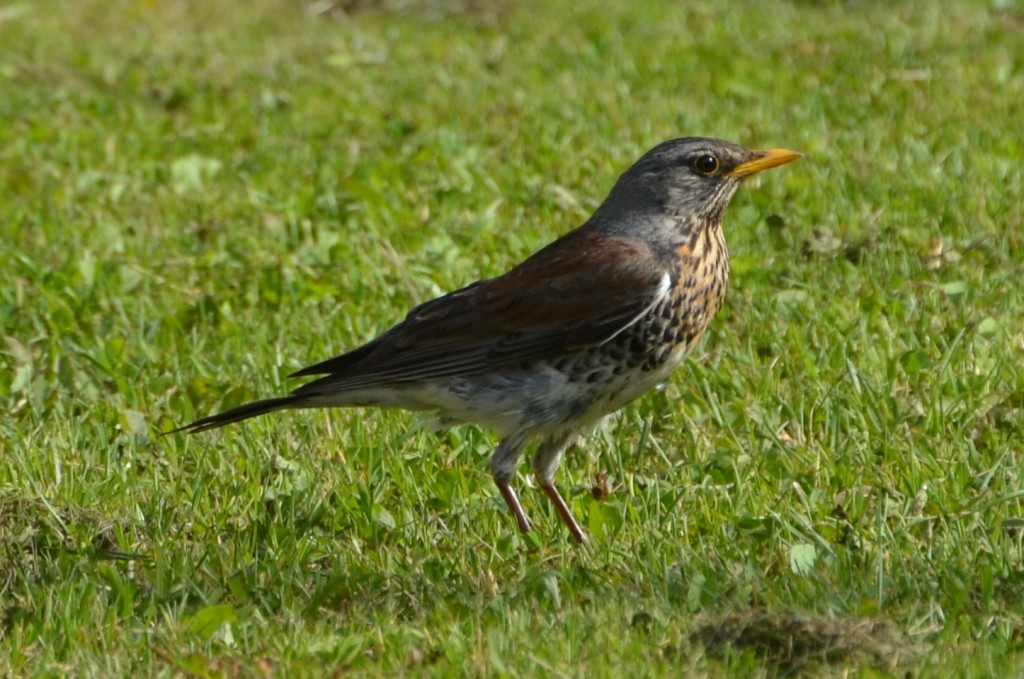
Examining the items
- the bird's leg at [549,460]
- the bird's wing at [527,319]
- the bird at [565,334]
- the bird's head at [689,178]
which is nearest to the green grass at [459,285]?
the bird's leg at [549,460]

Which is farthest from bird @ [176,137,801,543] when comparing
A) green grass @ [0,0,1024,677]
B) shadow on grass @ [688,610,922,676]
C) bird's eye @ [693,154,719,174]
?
shadow on grass @ [688,610,922,676]

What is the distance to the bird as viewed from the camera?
5.83 m

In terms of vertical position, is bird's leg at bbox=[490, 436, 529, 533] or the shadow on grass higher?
the shadow on grass

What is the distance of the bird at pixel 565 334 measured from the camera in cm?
583

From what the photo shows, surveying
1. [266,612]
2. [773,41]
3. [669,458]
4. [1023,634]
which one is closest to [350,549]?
[266,612]

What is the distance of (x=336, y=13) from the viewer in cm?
1303

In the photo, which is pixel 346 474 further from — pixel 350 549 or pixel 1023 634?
pixel 1023 634

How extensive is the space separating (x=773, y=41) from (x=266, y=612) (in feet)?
24.3

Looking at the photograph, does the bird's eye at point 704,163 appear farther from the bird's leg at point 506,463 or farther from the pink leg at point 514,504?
the pink leg at point 514,504

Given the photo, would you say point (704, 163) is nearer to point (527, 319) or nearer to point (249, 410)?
point (527, 319)

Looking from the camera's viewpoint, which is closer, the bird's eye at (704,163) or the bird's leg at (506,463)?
the bird's leg at (506,463)

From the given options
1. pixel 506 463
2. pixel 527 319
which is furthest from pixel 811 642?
pixel 527 319

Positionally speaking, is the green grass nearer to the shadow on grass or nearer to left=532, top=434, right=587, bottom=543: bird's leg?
the shadow on grass

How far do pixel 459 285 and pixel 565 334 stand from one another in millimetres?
2262
